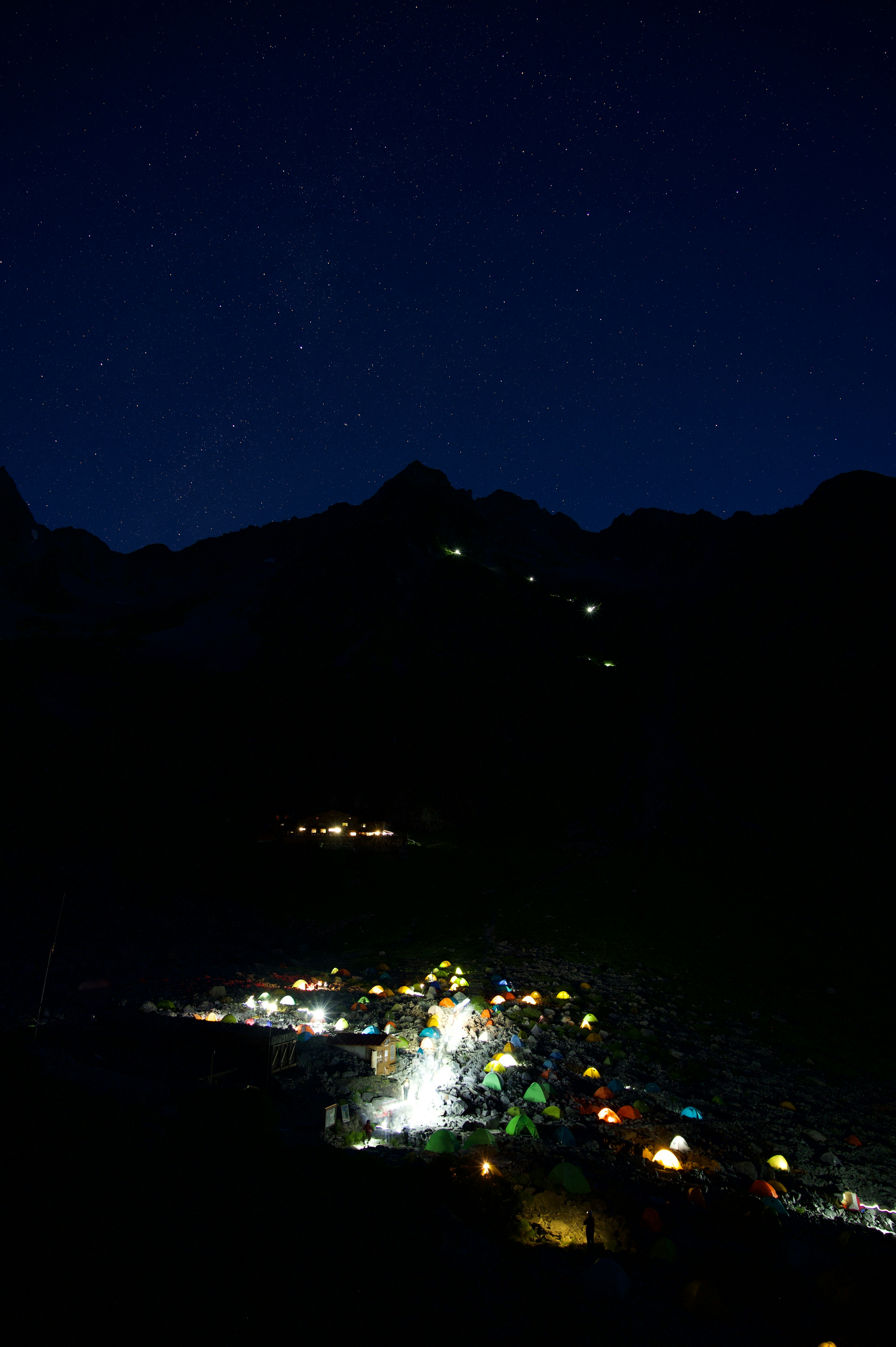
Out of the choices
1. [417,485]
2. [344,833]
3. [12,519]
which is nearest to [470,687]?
[344,833]

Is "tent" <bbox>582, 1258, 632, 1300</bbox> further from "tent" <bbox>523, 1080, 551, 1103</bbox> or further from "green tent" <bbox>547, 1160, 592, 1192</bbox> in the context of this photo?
"tent" <bbox>523, 1080, 551, 1103</bbox>

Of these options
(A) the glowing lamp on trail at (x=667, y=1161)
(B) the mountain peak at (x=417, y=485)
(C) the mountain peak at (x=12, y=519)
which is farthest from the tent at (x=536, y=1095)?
(C) the mountain peak at (x=12, y=519)

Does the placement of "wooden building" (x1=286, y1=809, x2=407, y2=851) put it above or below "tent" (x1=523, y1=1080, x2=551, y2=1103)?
below

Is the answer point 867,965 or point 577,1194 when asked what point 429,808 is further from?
point 577,1194

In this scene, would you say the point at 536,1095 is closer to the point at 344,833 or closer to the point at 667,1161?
the point at 667,1161

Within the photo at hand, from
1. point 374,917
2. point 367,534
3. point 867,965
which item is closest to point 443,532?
point 367,534

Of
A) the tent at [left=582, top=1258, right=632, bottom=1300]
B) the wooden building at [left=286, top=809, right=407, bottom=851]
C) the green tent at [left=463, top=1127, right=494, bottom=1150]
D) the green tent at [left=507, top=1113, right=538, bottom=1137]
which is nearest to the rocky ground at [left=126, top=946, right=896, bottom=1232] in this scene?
the green tent at [left=507, top=1113, right=538, bottom=1137]
